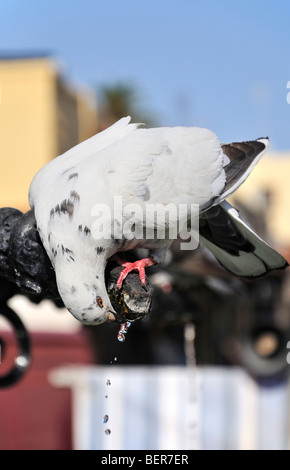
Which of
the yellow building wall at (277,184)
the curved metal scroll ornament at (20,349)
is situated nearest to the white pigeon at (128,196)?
the curved metal scroll ornament at (20,349)

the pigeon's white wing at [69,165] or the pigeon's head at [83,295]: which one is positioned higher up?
the pigeon's white wing at [69,165]

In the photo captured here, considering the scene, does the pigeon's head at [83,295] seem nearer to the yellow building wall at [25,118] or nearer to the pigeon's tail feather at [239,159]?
the pigeon's tail feather at [239,159]

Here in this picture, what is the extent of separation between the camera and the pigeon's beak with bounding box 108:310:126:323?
94.2 inches

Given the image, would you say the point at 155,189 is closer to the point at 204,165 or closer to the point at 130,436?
the point at 204,165

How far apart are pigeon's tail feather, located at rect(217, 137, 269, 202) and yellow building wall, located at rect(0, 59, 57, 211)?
12.5m

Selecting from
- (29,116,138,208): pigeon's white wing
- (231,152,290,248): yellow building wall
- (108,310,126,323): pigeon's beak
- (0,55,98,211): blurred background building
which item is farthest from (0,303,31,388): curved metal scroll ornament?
(231,152,290,248): yellow building wall

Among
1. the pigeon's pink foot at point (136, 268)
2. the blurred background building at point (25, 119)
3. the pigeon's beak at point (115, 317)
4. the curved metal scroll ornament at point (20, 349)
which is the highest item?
the pigeon's pink foot at point (136, 268)

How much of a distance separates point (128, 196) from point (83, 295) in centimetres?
39

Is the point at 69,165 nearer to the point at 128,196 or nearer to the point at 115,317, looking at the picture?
the point at 128,196

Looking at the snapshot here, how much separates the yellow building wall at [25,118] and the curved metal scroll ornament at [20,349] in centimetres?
1195

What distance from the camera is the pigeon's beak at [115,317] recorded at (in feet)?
7.85

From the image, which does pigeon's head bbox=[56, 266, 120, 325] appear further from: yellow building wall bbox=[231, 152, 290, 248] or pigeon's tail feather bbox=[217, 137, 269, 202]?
yellow building wall bbox=[231, 152, 290, 248]
